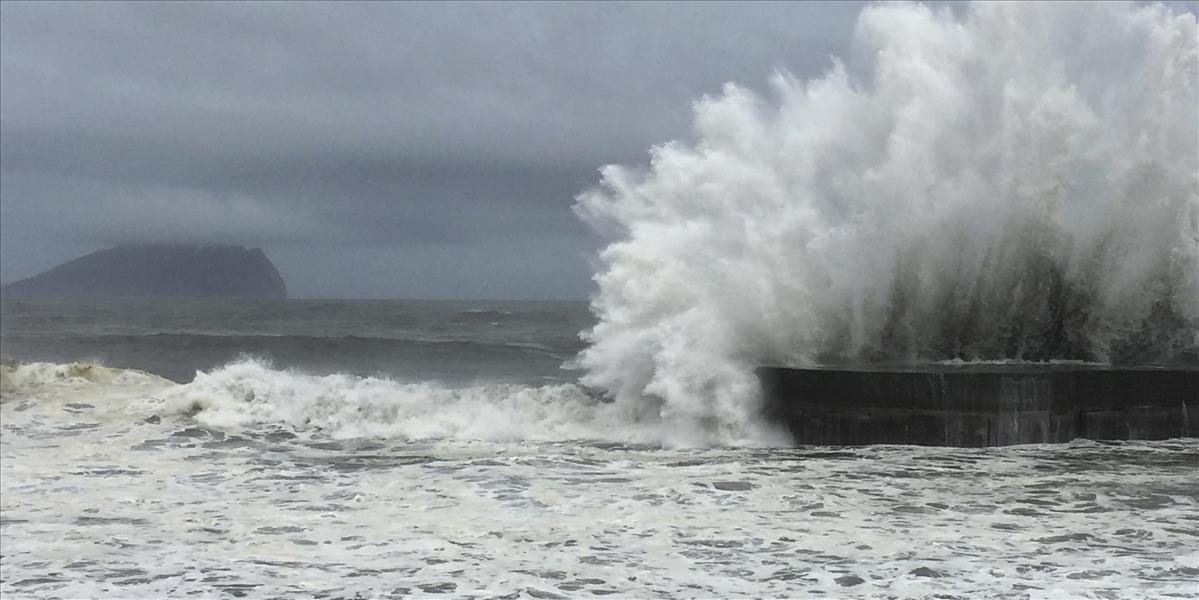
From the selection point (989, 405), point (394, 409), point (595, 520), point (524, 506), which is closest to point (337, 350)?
point (394, 409)

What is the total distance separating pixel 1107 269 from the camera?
11.9 metres

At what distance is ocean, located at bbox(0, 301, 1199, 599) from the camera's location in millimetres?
4938

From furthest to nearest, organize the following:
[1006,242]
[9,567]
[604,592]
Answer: [1006,242]
[9,567]
[604,592]

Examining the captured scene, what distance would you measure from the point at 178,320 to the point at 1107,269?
4505 centimetres

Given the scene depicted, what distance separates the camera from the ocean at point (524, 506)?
4938 millimetres

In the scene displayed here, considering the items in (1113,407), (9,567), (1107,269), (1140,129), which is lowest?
(9,567)

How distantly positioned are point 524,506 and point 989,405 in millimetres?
4720

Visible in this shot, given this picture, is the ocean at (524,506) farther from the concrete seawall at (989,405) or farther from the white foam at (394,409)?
the concrete seawall at (989,405)

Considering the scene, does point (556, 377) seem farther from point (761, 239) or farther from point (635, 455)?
point (635, 455)

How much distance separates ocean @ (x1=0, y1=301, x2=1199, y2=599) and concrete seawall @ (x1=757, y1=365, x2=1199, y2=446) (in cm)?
30

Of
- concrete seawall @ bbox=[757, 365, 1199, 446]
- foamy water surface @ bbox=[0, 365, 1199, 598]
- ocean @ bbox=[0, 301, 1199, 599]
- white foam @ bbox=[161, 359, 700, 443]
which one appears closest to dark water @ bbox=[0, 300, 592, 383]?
white foam @ bbox=[161, 359, 700, 443]

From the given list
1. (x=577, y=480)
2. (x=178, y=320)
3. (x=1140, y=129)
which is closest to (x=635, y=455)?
(x=577, y=480)

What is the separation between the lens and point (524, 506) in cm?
669

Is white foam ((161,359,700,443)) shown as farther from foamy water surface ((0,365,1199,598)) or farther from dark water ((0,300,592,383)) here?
dark water ((0,300,592,383))
